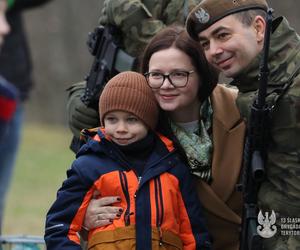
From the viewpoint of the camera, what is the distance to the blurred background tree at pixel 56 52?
854 inches

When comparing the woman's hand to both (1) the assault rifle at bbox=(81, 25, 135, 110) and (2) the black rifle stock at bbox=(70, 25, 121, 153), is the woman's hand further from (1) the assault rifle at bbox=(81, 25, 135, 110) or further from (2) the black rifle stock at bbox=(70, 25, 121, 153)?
(1) the assault rifle at bbox=(81, 25, 135, 110)

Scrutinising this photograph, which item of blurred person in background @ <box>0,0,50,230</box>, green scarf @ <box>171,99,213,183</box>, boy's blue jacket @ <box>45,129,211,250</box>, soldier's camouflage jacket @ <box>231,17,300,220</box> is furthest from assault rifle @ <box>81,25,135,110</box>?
blurred person in background @ <box>0,0,50,230</box>

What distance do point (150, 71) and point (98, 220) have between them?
66 centimetres

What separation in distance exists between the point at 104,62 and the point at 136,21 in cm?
29

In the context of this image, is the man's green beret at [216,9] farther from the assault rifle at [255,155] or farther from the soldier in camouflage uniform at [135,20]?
the soldier in camouflage uniform at [135,20]

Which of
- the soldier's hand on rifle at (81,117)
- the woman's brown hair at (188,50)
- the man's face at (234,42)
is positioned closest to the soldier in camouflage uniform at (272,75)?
the man's face at (234,42)

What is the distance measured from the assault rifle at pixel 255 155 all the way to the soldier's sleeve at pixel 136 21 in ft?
3.06

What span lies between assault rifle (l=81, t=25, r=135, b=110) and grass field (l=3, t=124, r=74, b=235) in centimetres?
388

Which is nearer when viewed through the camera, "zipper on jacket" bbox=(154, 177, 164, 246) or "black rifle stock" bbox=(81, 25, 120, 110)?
"zipper on jacket" bbox=(154, 177, 164, 246)

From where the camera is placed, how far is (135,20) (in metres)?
4.50

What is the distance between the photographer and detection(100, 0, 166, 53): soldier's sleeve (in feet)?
14.8

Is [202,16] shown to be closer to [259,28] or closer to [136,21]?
[259,28]

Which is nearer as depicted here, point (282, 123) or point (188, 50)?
point (282, 123)

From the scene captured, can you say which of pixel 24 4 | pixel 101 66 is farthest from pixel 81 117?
pixel 24 4
